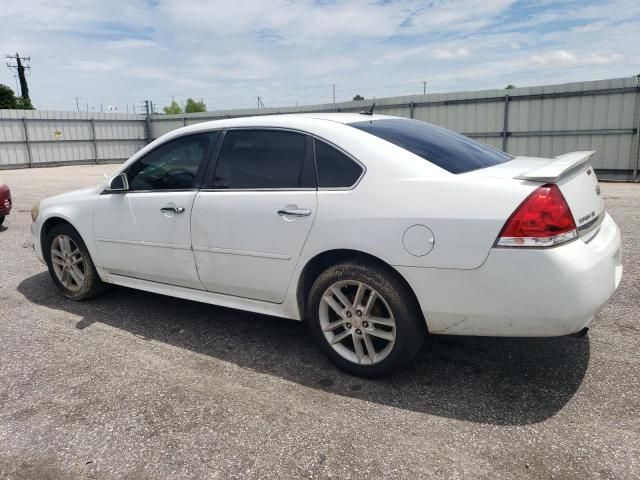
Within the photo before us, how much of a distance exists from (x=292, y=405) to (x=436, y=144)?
6.14 ft

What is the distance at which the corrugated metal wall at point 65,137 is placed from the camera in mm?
25938

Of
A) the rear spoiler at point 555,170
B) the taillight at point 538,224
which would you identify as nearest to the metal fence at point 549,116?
the rear spoiler at point 555,170

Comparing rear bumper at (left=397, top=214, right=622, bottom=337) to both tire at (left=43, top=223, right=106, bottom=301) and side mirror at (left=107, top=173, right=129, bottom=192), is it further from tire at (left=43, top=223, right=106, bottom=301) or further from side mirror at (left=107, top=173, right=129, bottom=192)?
tire at (left=43, top=223, right=106, bottom=301)

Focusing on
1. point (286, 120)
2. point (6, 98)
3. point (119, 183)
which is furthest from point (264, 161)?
point (6, 98)

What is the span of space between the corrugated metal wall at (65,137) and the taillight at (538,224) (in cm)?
2914

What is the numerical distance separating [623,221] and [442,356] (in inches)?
235

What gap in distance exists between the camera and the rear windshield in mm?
3012

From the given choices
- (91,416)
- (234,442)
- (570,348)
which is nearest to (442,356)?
(570,348)

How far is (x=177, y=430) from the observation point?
2.61 m

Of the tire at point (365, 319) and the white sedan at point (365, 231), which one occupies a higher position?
the white sedan at point (365, 231)

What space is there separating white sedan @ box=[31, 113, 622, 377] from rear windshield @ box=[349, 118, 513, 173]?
0.8 inches

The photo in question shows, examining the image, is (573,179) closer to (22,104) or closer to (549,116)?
(549,116)

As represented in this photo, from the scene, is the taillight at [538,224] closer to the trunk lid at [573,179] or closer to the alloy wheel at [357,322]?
the trunk lid at [573,179]

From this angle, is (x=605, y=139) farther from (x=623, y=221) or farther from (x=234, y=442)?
(x=234, y=442)
